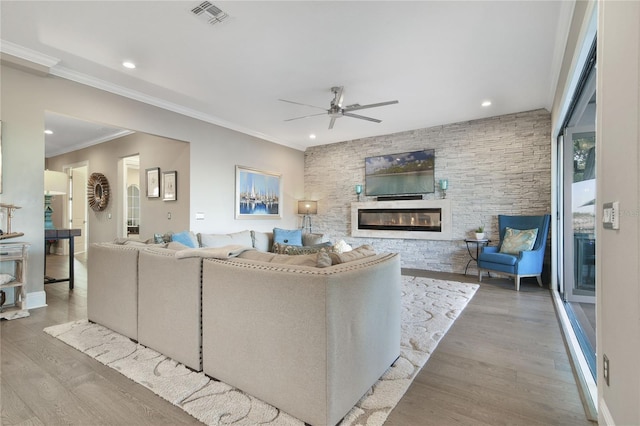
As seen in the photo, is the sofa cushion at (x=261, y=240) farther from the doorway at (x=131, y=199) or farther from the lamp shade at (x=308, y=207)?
the doorway at (x=131, y=199)

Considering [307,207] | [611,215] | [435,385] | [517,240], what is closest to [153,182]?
[307,207]

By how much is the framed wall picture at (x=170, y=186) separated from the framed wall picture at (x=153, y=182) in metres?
0.14

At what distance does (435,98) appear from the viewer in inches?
169

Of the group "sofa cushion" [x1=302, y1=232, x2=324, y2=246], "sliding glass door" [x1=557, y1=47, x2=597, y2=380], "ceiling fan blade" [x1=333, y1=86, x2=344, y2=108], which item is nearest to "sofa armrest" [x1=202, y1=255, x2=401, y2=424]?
"sliding glass door" [x1=557, y1=47, x2=597, y2=380]

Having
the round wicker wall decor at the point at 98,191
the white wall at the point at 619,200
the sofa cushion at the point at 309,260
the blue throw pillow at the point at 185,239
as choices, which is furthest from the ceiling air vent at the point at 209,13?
the round wicker wall decor at the point at 98,191

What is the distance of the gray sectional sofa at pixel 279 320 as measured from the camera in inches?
57.1

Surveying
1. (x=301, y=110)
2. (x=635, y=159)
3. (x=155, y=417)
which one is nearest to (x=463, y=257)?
(x=301, y=110)

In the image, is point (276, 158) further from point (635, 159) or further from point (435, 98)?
point (635, 159)

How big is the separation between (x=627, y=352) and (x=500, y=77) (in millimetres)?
3455

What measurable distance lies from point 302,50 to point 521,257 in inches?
157

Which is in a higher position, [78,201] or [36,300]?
[78,201]

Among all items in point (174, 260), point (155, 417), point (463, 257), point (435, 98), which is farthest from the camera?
point (463, 257)

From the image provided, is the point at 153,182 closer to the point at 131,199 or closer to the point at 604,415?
the point at 131,199

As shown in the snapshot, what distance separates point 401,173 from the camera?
6.07 meters
